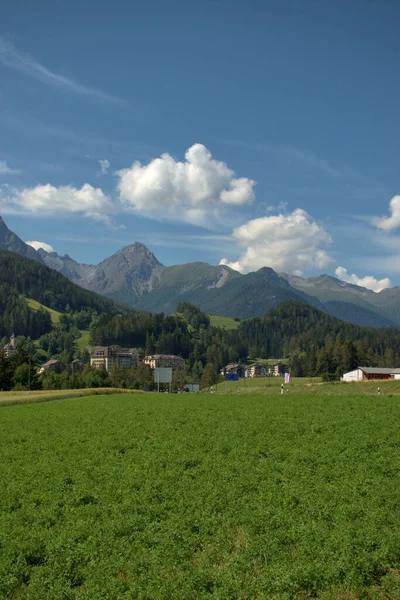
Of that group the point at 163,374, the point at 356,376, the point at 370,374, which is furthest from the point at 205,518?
the point at 370,374

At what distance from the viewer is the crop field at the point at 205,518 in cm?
1038

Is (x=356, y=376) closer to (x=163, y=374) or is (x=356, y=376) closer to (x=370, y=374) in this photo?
(x=370, y=374)

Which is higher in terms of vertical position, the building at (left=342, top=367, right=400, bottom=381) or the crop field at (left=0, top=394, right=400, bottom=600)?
the crop field at (left=0, top=394, right=400, bottom=600)

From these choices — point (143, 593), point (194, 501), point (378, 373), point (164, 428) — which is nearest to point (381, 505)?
point (194, 501)

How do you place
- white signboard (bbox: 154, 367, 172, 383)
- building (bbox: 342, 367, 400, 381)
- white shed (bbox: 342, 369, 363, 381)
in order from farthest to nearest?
white shed (bbox: 342, 369, 363, 381) → building (bbox: 342, 367, 400, 381) → white signboard (bbox: 154, 367, 172, 383)

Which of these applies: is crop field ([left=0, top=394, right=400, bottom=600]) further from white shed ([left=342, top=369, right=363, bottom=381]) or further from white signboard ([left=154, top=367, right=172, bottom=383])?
white shed ([left=342, top=369, right=363, bottom=381])

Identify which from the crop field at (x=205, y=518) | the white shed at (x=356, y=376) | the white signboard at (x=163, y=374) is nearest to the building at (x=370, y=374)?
the white shed at (x=356, y=376)

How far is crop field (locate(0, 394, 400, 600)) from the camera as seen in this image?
34.1 feet

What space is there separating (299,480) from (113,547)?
7.18 m

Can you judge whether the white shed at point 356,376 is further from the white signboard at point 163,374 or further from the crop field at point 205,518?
the crop field at point 205,518

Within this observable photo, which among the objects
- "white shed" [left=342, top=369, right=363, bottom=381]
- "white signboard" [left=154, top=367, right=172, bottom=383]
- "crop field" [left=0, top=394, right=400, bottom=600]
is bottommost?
"white shed" [left=342, top=369, right=363, bottom=381]

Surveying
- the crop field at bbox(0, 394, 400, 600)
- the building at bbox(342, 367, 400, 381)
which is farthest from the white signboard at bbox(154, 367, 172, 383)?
the crop field at bbox(0, 394, 400, 600)

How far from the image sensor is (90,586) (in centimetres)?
1048

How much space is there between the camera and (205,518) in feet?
45.4
